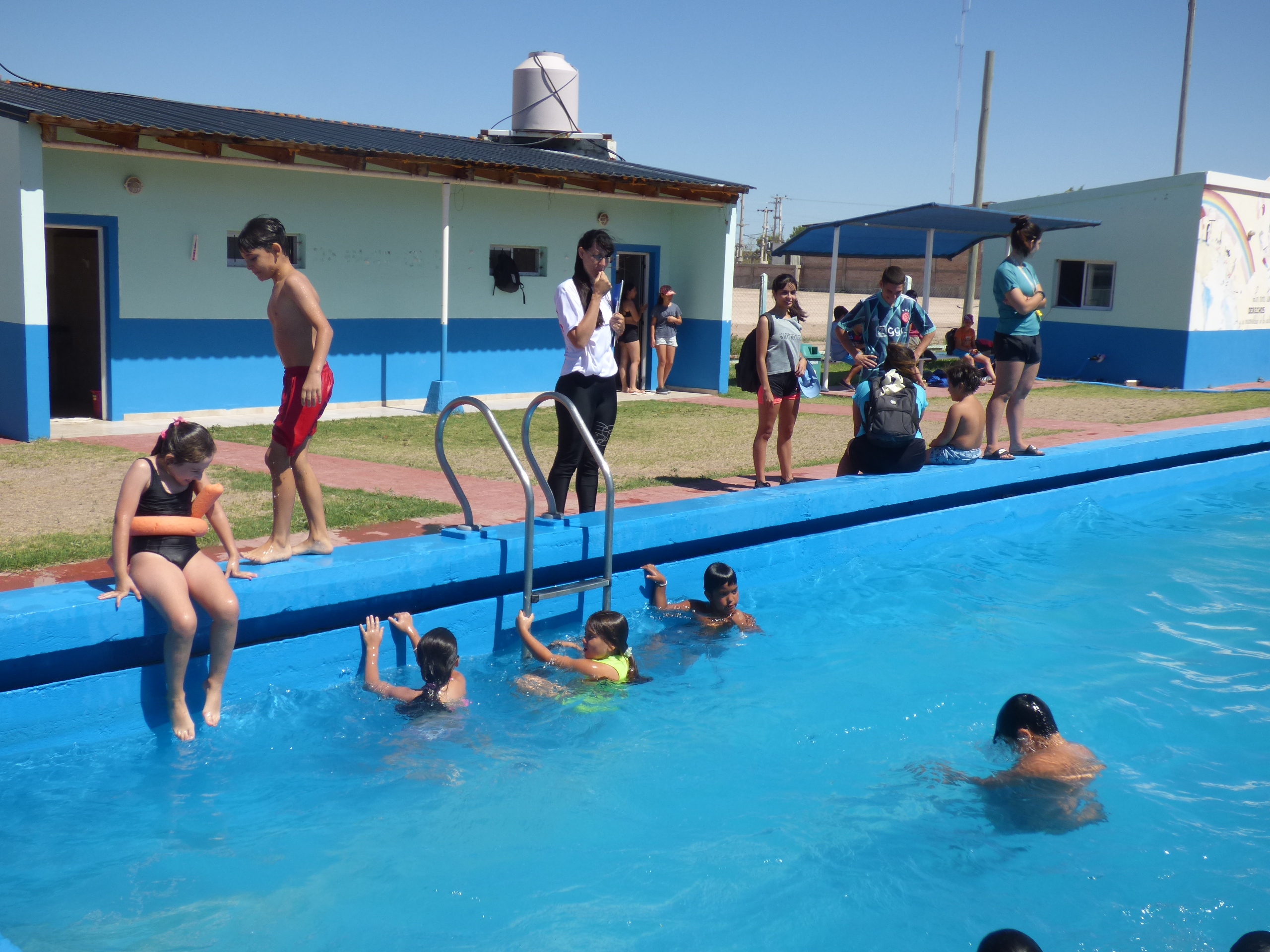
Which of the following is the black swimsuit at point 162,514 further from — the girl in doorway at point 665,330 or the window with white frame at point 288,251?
the girl in doorway at point 665,330

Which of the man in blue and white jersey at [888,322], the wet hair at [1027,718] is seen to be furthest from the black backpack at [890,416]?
the wet hair at [1027,718]

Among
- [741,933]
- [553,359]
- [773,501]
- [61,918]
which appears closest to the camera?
[61,918]

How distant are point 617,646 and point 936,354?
21047mm

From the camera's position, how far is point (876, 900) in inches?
168

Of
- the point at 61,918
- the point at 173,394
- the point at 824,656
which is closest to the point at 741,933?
the point at 61,918

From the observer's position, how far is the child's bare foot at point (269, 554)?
5133 mm

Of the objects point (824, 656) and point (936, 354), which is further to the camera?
point (936, 354)

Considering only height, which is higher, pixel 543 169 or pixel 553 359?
pixel 543 169

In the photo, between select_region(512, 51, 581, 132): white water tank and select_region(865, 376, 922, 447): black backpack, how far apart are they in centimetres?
1258

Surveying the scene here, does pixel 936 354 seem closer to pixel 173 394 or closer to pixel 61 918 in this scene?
pixel 173 394

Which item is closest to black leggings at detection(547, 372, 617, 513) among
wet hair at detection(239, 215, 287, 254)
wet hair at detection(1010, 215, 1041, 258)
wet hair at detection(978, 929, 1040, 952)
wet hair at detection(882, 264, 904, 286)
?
wet hair at detection(239, 215, 287, 254)

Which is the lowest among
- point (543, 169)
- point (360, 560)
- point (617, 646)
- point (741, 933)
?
point (741, 933)

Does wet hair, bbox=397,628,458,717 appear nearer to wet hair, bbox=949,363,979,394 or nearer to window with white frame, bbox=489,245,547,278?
wet hair, bbox=949,363,979,394

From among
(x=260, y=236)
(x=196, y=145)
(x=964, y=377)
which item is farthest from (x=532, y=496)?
(x=196, y=145)
